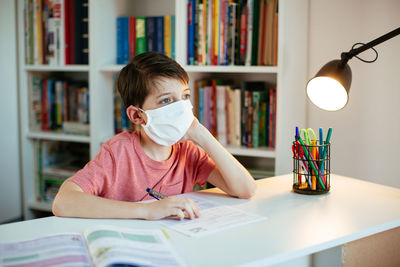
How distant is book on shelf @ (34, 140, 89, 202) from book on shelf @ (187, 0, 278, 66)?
3.46 ft

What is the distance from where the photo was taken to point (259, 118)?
2.08 meters

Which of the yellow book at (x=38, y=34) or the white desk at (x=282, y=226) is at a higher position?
the yellow book at (x=38, y=34)

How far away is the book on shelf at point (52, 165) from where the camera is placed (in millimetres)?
2613

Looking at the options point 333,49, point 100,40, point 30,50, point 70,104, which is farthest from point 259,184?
point 30,50

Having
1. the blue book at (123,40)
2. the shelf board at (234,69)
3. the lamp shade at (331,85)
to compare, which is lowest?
the lamp shade at (331,85)

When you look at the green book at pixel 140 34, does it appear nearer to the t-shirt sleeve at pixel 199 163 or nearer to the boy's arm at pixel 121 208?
the t-shirt sleeve at pixel 199 163

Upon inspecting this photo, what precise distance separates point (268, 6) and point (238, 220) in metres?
1.18

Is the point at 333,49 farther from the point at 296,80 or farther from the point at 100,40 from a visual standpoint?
the point at 100,40

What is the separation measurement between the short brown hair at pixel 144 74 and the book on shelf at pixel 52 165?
1311 millimetres

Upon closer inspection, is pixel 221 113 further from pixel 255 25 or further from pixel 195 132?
pixel 195 132

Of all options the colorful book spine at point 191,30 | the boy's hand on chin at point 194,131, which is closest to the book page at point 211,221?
the boy's hand on chin at point 194,131

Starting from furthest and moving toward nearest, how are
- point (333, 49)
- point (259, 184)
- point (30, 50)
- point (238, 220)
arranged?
point (30, 50) → point (333, 49) → point (259, 184) → point (238, 220)

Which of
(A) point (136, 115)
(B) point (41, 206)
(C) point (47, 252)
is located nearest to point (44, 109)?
(B) point (41, 206)

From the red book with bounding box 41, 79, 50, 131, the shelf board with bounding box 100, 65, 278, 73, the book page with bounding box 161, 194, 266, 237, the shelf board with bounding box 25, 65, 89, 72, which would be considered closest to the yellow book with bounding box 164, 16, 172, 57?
the shelf board with bounding box 100, 65, 278, 73
